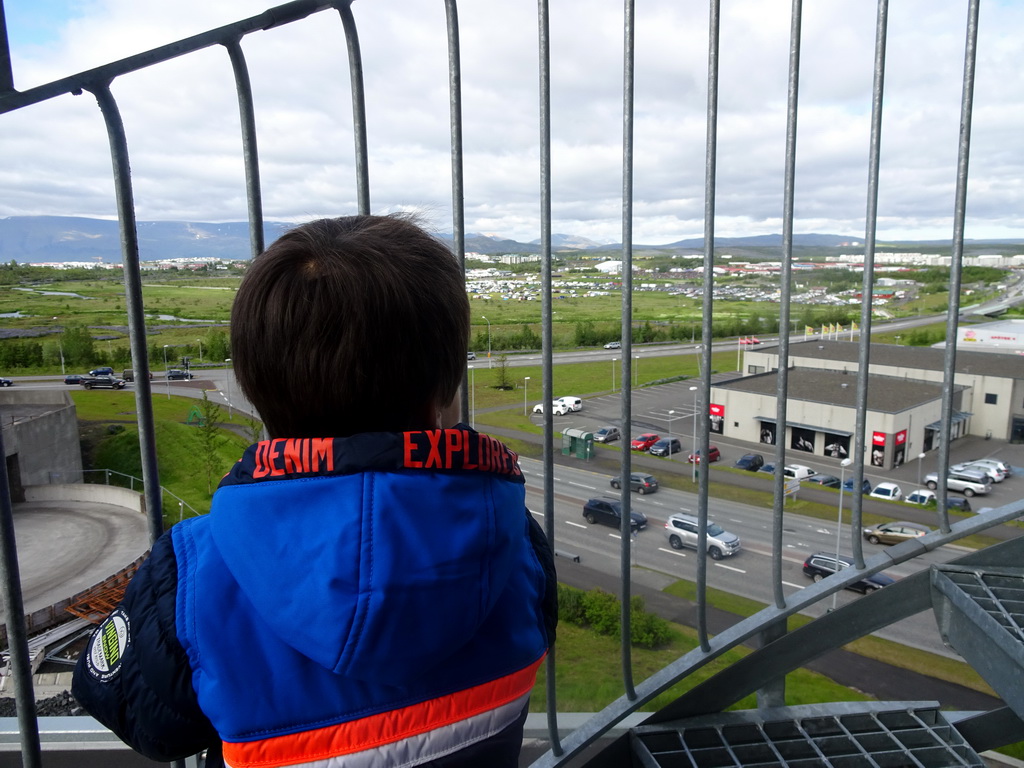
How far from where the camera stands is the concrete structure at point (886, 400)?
16.0 meters

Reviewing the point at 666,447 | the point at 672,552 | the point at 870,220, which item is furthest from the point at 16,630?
the point at 666,447

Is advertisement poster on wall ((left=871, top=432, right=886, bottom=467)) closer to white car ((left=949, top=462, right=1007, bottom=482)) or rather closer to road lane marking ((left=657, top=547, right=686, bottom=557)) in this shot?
white car ((left=949, top=462, right=1007, bottom=482))

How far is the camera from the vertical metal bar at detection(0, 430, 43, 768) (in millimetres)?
888

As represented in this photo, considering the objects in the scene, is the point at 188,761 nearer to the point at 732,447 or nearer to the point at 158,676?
the point at 158,676

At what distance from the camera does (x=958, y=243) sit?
1.62 metres

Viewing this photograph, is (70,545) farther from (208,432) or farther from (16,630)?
(16,630)

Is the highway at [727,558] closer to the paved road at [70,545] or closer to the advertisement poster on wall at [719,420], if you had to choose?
the advertisement poster on wall at [719,420]

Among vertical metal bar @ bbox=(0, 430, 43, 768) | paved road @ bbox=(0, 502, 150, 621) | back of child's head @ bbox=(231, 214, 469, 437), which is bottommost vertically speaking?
paved road @ bbox=(0, 502, 150, 621)

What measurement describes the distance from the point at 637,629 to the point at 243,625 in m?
7.24

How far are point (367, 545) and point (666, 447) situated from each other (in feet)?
55.9

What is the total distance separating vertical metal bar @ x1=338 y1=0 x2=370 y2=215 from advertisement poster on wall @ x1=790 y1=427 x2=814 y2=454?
61.3 ft

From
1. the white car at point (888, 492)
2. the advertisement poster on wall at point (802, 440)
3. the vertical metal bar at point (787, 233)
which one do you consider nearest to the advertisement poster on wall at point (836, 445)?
the advertisement poster on wall at point (802, 440)

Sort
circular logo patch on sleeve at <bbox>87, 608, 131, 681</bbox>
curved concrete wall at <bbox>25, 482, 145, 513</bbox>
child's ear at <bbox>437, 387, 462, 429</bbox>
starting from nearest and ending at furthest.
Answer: circular logo patch on sleeve at <bbox>87, 608, 131, 681</bbox> < child's ear at <bbox>437, 387, 462, 429</bbox> < curved concrete wall at <bbox>25, 482, 145, 513</bbox>

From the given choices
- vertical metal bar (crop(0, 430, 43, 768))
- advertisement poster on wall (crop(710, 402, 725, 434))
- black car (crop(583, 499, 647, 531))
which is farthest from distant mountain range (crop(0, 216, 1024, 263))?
advertisement poster on wall (crop(710, 402, 725, 434))
